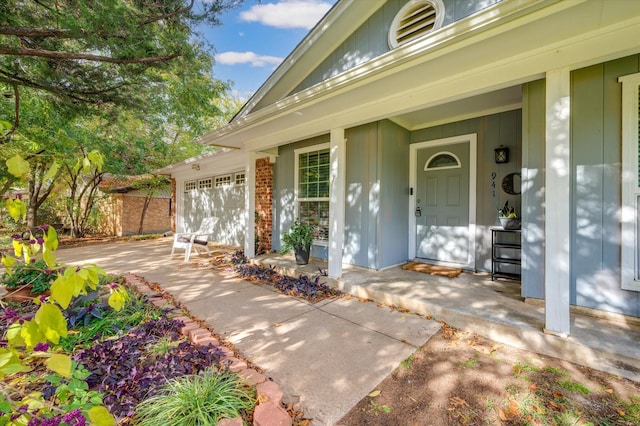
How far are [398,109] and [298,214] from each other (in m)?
3.30

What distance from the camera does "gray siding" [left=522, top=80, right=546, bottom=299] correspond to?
3154 mm

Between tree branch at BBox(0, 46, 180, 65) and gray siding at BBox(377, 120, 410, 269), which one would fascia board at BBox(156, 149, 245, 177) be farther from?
gray siding at BBox(377, 120, 410, 269)

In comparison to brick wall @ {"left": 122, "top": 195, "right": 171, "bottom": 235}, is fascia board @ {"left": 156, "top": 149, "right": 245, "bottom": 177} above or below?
above

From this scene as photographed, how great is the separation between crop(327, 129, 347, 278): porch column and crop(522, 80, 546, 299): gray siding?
2.26m

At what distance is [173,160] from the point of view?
12695 mm

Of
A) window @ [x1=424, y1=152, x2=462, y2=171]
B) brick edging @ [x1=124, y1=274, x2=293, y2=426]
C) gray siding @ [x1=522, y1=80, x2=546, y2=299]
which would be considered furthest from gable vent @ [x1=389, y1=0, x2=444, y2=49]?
brick edging @ [x1=124, y1=274, x2=293, y2=426]

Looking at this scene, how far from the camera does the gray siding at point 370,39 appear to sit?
3.90 metres

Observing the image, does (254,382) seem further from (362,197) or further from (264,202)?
(264,202)

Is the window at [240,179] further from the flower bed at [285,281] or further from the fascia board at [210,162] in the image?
the flower bed at [285,281]

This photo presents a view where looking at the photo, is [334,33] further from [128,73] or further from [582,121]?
[582,121]

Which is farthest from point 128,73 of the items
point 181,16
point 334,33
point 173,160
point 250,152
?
point 173,160

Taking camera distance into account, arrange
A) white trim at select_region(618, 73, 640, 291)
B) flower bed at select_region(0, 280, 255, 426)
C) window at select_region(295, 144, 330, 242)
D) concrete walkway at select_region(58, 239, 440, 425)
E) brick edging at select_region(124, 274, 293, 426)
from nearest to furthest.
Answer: brick edging at select_region(124, 274, 293, 426)
flower bed at select_region(0, 280, 255, 426)
concrete walkway at select_region(58, 239, 440, 425)
white trim at select_region(618, 73, 640, 291)
window at select_region(295, 144, 330, 242)

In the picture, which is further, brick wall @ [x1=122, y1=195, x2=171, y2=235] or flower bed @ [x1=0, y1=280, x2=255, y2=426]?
brick wall @ [x1=122, y1=195, x2=171, y2=235]

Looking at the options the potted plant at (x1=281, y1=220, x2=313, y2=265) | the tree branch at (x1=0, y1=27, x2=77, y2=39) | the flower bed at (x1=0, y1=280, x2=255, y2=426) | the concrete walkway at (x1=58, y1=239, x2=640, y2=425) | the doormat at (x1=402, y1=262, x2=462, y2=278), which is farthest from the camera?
the potted plant at (x1=281, y1=220, x2=313, y2=265)
